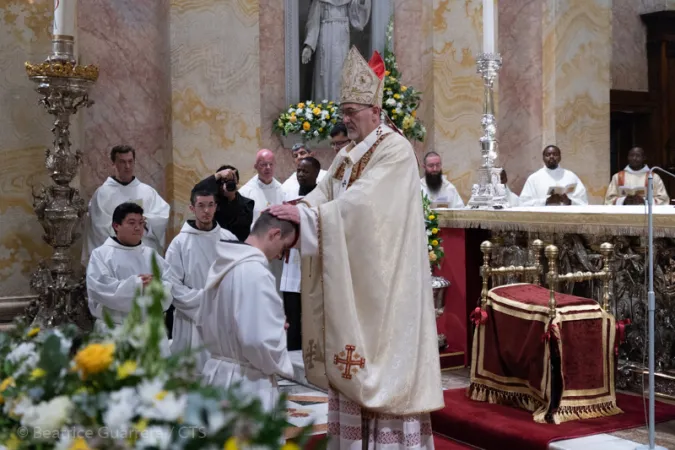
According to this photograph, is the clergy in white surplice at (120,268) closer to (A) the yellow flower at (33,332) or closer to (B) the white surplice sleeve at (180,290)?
(B) the white surplice sleeve at (180,290)

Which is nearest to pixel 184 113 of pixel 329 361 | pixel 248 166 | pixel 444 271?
pixel 248 166

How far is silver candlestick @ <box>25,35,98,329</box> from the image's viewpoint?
6715mm

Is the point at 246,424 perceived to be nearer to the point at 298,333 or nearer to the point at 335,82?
the point at 298,333

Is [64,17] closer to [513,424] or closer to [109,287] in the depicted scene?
[109,287]

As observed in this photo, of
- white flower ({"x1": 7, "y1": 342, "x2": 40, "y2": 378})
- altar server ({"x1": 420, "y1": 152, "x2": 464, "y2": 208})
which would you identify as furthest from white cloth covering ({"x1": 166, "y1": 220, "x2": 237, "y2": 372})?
white flower ({"x1": 7, "y1": 342, "x2": 40, "y2": 378})

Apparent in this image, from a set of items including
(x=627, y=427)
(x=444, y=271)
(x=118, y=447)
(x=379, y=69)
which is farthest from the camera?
(x=444, y=271)

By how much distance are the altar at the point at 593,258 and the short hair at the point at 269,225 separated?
2.66 m

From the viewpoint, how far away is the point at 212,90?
892cm

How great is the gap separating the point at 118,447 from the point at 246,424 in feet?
A: 0.73

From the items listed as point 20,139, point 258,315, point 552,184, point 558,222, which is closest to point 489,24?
point 558,222

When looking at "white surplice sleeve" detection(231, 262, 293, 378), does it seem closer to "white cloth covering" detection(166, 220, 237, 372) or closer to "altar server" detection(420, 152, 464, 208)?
"white cloth covering" detection(166, 220, 237, 372)

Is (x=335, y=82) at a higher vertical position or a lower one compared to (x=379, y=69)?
higher

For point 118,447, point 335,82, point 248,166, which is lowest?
point 118,447

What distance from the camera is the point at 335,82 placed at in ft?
32.3
